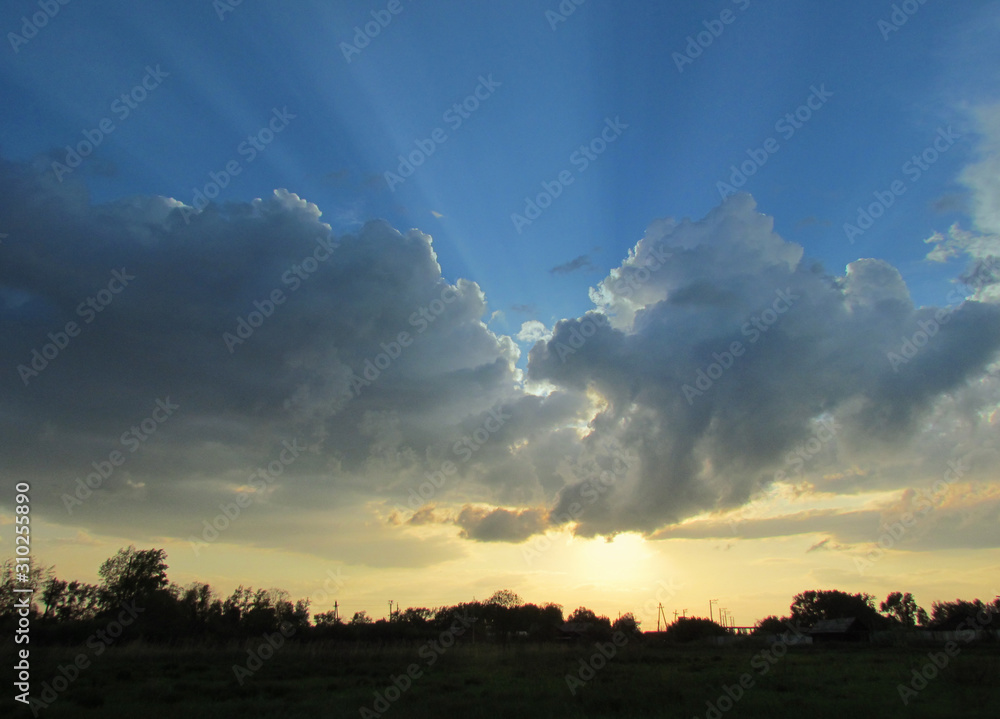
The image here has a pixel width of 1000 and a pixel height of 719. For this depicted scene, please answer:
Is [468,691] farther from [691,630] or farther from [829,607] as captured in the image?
[829,607]

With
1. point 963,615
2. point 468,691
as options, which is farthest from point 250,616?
point 963,615

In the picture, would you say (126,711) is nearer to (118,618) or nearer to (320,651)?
(320,651)

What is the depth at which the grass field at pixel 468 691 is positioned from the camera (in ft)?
58.1

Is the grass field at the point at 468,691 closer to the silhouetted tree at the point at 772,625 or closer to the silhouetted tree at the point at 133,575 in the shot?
the silhouetted tree at the point at 133,575

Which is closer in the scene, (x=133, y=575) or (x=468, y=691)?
(x=468, y=691)

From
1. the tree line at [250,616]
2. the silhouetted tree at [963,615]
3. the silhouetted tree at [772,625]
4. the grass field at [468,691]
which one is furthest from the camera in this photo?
the silhouetted tree at [772,625]

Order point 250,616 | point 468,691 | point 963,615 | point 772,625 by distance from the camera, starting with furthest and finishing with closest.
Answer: point 772,625
point 963,615
point 250,616
point 468,691

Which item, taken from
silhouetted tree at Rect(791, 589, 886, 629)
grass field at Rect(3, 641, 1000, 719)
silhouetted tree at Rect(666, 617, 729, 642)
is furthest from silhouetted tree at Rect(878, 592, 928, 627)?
grass field at Rect(3, 641, 1000, 719)

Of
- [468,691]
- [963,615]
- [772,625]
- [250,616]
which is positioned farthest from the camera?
[772,625]

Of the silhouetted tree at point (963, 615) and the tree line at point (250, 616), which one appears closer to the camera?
the tree line at point (250, 616)

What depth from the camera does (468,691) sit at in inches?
901

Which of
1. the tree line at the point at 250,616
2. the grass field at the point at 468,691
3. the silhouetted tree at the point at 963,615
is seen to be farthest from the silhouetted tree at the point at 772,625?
the grass field at the point at 468,691

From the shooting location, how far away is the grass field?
17.7m

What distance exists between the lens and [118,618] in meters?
53.7
